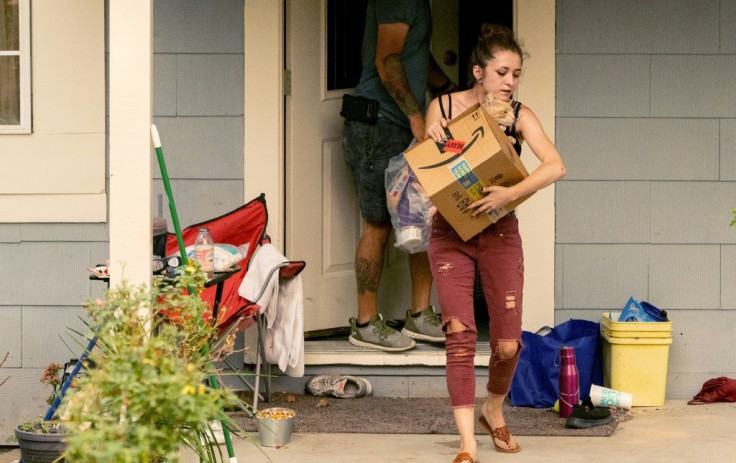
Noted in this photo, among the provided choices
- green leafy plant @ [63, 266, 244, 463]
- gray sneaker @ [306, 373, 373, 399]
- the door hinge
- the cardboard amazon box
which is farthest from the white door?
green leafy plant @ [63, 266, 244, 463]

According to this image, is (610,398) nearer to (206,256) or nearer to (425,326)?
(425,326)

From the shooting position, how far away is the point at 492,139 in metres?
4.24

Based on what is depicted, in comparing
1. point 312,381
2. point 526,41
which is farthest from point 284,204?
point 526,41

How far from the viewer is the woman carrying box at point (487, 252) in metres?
4.39

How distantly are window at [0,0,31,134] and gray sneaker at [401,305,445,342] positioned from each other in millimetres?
2062

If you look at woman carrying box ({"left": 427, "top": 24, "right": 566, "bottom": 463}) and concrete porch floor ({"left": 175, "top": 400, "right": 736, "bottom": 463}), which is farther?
concrete porch floor ({"left": 175, "top": 400, "right": 736, "bottom": 463})

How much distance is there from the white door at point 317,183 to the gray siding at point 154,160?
0.30 meters

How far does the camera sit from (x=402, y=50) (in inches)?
225

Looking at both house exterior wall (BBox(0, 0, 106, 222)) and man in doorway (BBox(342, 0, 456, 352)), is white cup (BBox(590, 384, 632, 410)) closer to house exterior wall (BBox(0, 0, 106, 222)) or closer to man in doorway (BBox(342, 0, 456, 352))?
man in doorway (BBox(342, 0, 456, 352))

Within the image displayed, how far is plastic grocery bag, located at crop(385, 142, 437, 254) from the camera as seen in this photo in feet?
18.3

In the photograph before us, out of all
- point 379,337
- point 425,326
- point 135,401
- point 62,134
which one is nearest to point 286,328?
point 379,337

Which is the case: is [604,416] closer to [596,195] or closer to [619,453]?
[619,453]

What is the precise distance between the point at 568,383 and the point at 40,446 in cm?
223

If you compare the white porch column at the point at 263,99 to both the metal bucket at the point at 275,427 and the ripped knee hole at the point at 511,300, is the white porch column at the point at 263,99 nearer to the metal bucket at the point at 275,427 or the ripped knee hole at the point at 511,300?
the metal bucket at the point at 275,427
